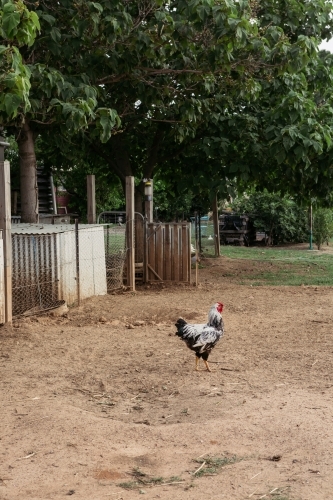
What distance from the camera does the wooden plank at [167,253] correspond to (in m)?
15.9

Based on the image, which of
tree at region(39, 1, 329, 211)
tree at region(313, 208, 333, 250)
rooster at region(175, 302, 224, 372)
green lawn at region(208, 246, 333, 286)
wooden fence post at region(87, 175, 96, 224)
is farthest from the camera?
tree at region(313, 208, 333, 250)

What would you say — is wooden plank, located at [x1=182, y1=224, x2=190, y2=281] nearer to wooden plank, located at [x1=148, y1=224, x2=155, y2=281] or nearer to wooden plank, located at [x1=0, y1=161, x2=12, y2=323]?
wooden plank, located at [x1=148, y1=224, x2=155, y2=281]

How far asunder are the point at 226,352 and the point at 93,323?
2.73 meters

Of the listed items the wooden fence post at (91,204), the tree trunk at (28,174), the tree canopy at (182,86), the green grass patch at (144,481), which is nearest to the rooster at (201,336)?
the green grass patch at (144,481)

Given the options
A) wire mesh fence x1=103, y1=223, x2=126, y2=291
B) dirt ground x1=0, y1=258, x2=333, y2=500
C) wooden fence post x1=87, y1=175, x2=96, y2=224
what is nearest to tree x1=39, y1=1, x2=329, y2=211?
wooden fence post x1=87, y1=175, x2=96, y2=224

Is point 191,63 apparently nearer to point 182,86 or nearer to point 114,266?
point 182,86

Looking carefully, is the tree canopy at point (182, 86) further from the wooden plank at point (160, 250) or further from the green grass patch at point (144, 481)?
the green grass patch at point (144, 481)

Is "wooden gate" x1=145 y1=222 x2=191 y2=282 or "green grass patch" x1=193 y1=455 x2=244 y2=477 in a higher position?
"wooden gate" x1=145 y1=222 x2=191 y2=282

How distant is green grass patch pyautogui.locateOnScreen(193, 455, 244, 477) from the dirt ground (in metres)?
0.02

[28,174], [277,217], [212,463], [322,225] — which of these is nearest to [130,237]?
[28,174]

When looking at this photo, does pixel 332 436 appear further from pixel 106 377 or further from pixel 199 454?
pixel 106 377

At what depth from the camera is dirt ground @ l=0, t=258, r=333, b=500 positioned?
201 inches

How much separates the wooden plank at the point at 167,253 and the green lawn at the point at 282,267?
2.10m

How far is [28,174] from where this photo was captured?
44.9ft
